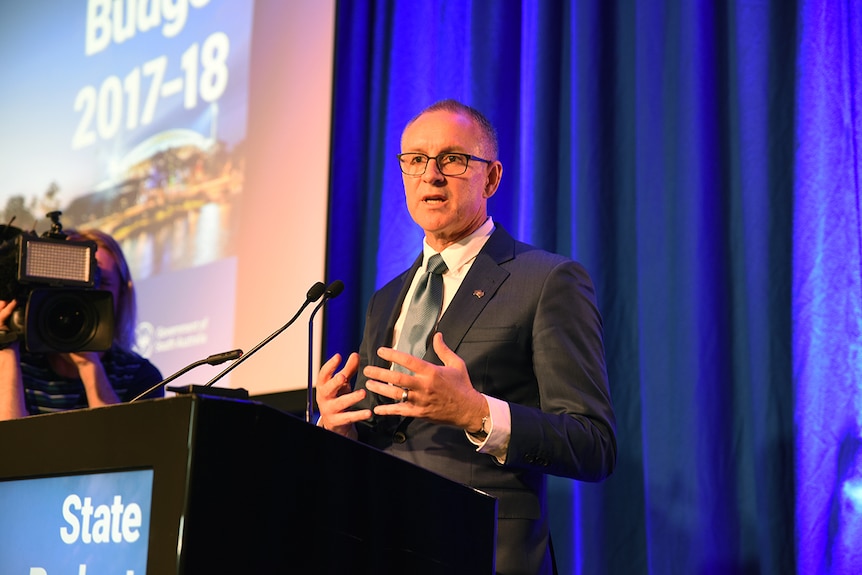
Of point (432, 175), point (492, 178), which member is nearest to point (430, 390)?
point (432, 175)

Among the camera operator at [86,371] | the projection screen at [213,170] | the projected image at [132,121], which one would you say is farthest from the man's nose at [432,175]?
the projected image at [132,121]

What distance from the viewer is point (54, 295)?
82.0 inches

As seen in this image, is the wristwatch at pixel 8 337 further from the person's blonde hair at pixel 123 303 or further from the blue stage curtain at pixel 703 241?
→ the blue stage curtain at pixel 703 241

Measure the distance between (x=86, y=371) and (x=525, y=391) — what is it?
1159 millimetres

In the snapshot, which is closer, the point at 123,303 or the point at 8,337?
→ the point at 8,337

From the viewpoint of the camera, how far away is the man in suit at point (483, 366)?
1653mm

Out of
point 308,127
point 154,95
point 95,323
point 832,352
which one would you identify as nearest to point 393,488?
point 95,323

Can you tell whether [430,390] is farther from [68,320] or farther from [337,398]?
[68,320]

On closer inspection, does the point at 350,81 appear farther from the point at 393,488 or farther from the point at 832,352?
the point at 393,488

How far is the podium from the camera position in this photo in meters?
0.96

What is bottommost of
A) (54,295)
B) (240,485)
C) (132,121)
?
(240,485)

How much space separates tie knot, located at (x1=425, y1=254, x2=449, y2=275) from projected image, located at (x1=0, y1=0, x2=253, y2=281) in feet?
5.78

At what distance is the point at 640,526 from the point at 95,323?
1596 mm

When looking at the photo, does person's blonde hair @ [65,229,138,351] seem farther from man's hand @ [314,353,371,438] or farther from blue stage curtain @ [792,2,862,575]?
blue stage curtain @ [792,2,862,575]
